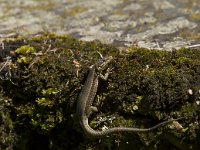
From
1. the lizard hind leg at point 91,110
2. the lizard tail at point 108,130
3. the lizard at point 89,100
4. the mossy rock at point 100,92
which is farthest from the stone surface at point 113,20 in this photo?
the lizard tail at point 108,130

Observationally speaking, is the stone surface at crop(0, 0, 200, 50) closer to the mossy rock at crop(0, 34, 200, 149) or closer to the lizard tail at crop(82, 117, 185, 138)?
the mossy rock at crop(0, 34, 200, 149)

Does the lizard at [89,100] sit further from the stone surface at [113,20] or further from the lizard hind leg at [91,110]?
the stone surface at [113,20]

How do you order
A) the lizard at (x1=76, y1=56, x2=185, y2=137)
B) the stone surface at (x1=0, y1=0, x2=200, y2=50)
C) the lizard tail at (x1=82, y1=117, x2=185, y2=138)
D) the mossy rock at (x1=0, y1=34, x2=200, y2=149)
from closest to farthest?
the lizard tail at (x1=82, y1=117, x2=185, y2=138), the mossy rock at (x1=0, y1=34, x2=200, y2=149), the lizard at (x1=76, y1=56, x2=185, y2=137), the stone surface at (x1=0, y1=0, x2=200, y2=50)

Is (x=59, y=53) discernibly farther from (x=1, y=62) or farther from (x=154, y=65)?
(x=154, y=65)

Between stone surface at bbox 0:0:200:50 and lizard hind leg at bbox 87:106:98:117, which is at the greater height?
stone surface at bbox 0:0:200:50

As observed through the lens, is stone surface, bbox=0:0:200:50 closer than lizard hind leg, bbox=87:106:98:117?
No

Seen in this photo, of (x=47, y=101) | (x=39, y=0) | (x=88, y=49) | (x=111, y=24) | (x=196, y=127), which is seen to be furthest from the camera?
(x=39, y=0)

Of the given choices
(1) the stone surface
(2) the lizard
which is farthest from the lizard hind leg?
(1) the stone surface

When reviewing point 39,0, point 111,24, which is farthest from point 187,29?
point 39,0
